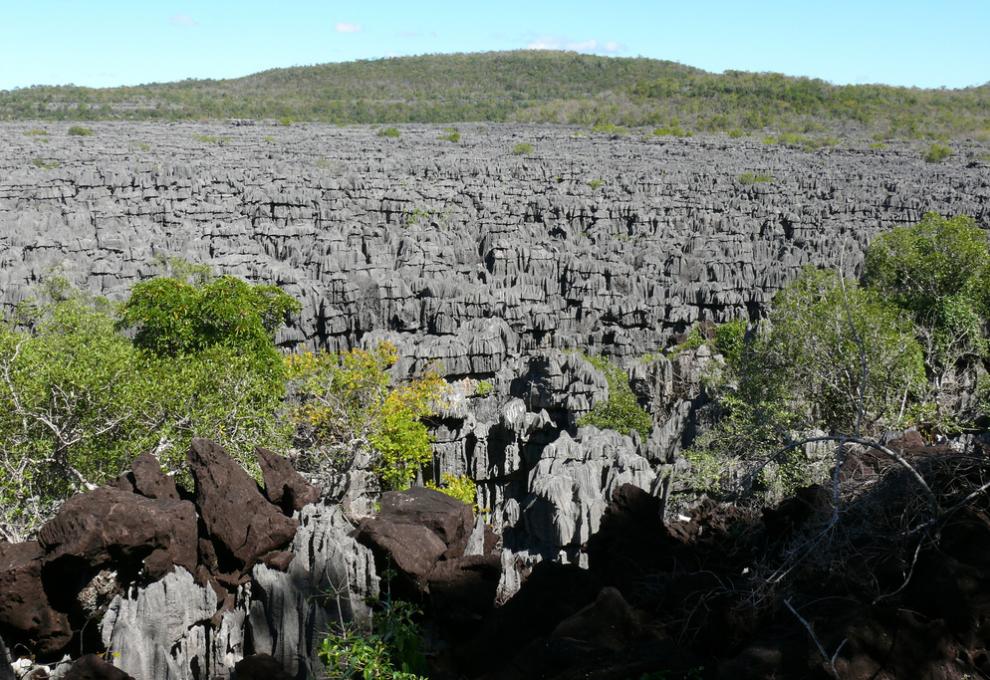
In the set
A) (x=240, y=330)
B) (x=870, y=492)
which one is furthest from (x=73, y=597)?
(x=240, y=330)

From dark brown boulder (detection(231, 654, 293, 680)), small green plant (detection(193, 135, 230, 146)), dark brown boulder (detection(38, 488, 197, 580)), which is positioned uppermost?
small green plant (detection(193, 135, 230, 146))

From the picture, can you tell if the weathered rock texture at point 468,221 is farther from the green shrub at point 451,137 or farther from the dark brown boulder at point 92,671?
the dark brown boulder at point 92,671

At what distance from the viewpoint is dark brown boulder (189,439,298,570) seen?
33.8 ft

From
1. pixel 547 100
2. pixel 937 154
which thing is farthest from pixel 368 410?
pixel 547 100

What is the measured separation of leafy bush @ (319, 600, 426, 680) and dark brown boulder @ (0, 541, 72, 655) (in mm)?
2962

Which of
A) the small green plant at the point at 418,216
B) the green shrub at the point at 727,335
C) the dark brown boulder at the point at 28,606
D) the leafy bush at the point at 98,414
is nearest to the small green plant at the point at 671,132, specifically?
the small green plant at the point at 418,216

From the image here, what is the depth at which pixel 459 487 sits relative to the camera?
19.7 metres

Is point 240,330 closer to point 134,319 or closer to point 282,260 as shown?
point 134,319

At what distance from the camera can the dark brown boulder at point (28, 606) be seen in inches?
353

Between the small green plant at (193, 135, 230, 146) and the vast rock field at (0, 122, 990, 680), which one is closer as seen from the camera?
the vast rock field at (0, 122, 990, 680)

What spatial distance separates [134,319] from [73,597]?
15837 millimetres

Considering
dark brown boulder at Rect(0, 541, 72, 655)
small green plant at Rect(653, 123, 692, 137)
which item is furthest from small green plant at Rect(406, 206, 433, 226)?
Result: dark brown boulder at Rect(0, 541, 72, 655)

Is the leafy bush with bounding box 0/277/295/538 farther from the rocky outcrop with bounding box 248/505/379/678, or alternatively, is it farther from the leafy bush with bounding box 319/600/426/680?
the leafy bush with bounding box 319/600/426/680

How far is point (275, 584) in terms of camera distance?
9.38 meters
